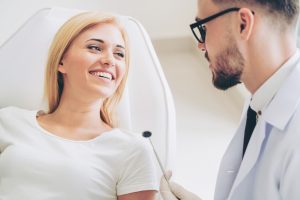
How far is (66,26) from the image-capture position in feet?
4.90

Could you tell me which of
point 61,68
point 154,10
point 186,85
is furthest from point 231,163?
point 154,10

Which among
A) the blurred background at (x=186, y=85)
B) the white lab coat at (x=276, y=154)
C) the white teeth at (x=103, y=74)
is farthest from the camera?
the blurred background at (x=186, y=85)

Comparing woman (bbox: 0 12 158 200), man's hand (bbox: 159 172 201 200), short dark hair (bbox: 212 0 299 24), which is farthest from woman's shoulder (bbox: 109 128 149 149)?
short dark hair (bbox: 212 0 299 24)

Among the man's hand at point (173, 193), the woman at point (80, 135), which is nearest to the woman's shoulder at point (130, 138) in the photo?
the woman at point (80, 135)

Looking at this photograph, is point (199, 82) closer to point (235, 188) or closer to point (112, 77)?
point (112, 77)

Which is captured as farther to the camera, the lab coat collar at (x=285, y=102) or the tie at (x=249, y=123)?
the tie at (x=249, y=123)

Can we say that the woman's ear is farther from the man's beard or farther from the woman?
the man's beard

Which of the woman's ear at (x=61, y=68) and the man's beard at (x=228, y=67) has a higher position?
the man's beard at (x=228, y=67)

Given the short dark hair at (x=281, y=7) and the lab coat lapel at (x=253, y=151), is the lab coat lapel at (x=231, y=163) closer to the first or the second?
the lab coat lapel at (x=253, y=151)

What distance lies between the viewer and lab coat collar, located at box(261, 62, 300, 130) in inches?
41.3

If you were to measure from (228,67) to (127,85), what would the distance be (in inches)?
20.1

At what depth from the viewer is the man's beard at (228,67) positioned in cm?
109

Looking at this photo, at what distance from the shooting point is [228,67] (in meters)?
1.12

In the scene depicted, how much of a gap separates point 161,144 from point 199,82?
3.86ft
